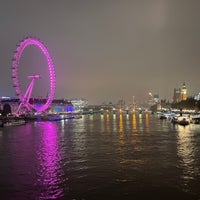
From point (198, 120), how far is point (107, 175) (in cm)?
5542

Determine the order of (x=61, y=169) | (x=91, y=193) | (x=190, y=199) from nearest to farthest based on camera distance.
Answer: (x=190, y=199) → (x=91, y=193) → (x=61, y=169)

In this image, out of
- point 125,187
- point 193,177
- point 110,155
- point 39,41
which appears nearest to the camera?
point 125,187

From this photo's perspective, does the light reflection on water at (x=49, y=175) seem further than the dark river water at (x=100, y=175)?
Yes

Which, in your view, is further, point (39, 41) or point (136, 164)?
point (39, 41)

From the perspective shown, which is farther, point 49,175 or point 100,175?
point 49,175

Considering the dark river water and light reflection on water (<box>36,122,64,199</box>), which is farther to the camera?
light reflection on water (<box>36,122,64,199</box>)

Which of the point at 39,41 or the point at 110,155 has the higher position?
the point at 39,41

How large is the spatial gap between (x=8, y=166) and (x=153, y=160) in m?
7.67

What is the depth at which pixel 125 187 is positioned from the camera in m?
12.9

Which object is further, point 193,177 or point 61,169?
point 61,169

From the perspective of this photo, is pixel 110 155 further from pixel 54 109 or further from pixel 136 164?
pixel 54 109

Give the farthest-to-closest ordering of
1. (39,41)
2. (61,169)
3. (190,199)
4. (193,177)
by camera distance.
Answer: (39,41) < (61,169) < (193,177) < (190,199)

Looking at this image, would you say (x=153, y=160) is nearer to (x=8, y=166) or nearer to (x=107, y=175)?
(x=107, y=175)

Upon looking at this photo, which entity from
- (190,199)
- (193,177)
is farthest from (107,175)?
(190,199)
